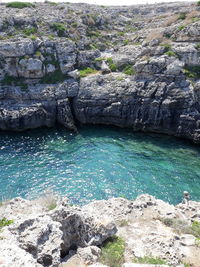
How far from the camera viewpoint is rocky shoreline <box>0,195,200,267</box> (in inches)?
420

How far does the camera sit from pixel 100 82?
47.9 meters

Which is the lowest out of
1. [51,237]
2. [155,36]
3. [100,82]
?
[100,82]

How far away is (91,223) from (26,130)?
106ft

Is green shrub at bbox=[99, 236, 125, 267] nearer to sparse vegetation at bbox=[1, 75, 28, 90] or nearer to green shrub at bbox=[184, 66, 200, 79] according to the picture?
green shrub at bbox=[184, 66, 200, 79]

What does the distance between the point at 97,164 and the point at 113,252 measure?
70.1ft

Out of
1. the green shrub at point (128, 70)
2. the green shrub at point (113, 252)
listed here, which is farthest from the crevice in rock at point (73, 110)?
the green shrub at point (113, 252)

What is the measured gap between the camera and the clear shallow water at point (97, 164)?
29266 mm

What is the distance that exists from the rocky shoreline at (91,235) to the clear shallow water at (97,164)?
8.58m

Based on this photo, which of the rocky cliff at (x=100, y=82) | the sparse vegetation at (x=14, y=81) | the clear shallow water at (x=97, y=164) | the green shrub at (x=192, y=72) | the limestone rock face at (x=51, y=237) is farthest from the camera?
the sparse vegetation at (x=14, y=81)

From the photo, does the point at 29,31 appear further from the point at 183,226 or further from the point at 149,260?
the point at 149,260

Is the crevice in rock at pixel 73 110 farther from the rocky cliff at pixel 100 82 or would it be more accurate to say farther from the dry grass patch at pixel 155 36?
the dry grass patch at pixel 155 36

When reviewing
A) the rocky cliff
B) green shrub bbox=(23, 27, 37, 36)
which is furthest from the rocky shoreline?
green shrub bbox=(23, 27, 37, 36)

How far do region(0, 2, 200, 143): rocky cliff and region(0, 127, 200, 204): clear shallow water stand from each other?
9.04 ft

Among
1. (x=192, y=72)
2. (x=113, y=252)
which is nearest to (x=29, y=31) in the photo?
(x=192, y=72)
